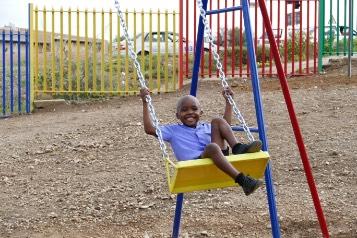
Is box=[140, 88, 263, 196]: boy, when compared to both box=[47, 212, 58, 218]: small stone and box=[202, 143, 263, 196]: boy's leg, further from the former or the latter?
box=[47, 212, 58, 218]: small stone

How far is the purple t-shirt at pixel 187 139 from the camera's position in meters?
4.48

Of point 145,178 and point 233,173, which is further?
point 145,178

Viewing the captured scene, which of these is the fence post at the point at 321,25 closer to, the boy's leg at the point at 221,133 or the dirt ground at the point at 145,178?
the dirt ground at the point at 145,178

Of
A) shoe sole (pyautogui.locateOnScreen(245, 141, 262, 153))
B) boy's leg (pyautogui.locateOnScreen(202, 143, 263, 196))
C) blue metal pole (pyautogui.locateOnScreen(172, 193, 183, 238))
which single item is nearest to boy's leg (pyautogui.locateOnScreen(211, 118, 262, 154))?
shoe sole (pyautogui.locateOnScreen(245, 141, 262, 153))

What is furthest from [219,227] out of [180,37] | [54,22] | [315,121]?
[54,22]

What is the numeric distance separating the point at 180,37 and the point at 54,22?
2.40 meters

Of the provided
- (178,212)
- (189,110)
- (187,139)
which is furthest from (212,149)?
(178,212)

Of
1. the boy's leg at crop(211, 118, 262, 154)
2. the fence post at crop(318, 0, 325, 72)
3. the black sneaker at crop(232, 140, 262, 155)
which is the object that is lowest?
the black sneaker at crop(232, 140, 262, 155)

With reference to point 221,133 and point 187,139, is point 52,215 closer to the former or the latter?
point 187,139

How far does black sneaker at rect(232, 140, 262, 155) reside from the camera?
4.04 metres

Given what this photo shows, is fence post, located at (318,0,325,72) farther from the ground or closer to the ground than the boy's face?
farther from the ground

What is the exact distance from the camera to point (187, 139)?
4.57 metres

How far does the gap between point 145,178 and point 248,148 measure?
10.6 ft

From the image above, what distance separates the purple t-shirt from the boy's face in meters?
0.05
